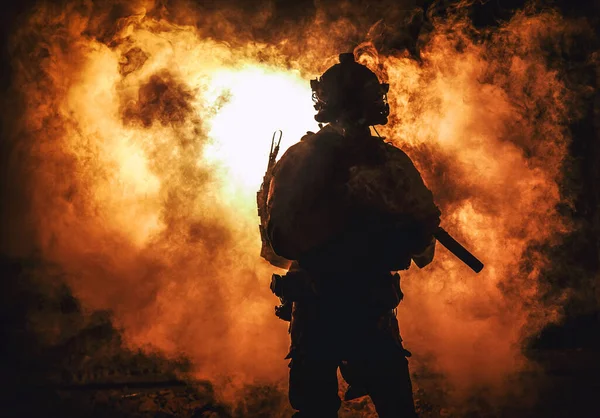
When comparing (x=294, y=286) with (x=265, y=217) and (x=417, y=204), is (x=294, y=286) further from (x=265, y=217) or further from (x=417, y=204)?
(x=417, y=204)

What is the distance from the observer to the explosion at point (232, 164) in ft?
21.5

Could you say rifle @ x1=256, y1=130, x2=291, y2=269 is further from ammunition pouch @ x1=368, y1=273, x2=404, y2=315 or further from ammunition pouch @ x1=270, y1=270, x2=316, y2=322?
ammunition pouch @ x1=368, y1=273, x2=404, y2=315

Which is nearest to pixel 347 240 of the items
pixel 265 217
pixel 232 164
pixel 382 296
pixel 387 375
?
pixel 382 296

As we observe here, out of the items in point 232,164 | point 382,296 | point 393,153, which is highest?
point 232,164

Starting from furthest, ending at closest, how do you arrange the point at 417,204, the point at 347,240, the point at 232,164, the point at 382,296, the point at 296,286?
the point at 232,164 → the point at 296,286 → the point at 382,296 → the point at 347,240 → the point at 417,204

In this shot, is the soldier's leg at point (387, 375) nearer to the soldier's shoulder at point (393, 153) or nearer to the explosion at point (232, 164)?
the soldier's shoulder at point (393, 153)

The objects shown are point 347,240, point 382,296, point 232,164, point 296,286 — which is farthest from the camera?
point 232,164

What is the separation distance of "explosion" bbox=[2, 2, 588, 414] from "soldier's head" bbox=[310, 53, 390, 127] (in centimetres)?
302

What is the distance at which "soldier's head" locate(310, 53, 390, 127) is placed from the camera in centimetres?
377

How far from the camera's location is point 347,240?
362 centimetres

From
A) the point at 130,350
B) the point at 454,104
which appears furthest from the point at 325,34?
the point at 130,350

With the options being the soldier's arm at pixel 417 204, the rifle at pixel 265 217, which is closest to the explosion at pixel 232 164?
the rifle at pixel 265 217

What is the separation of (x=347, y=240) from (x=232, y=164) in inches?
151

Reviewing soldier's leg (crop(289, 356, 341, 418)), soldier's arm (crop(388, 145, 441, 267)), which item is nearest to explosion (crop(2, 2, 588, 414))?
soldier's leg (crop(289, 356, 341, 418))
